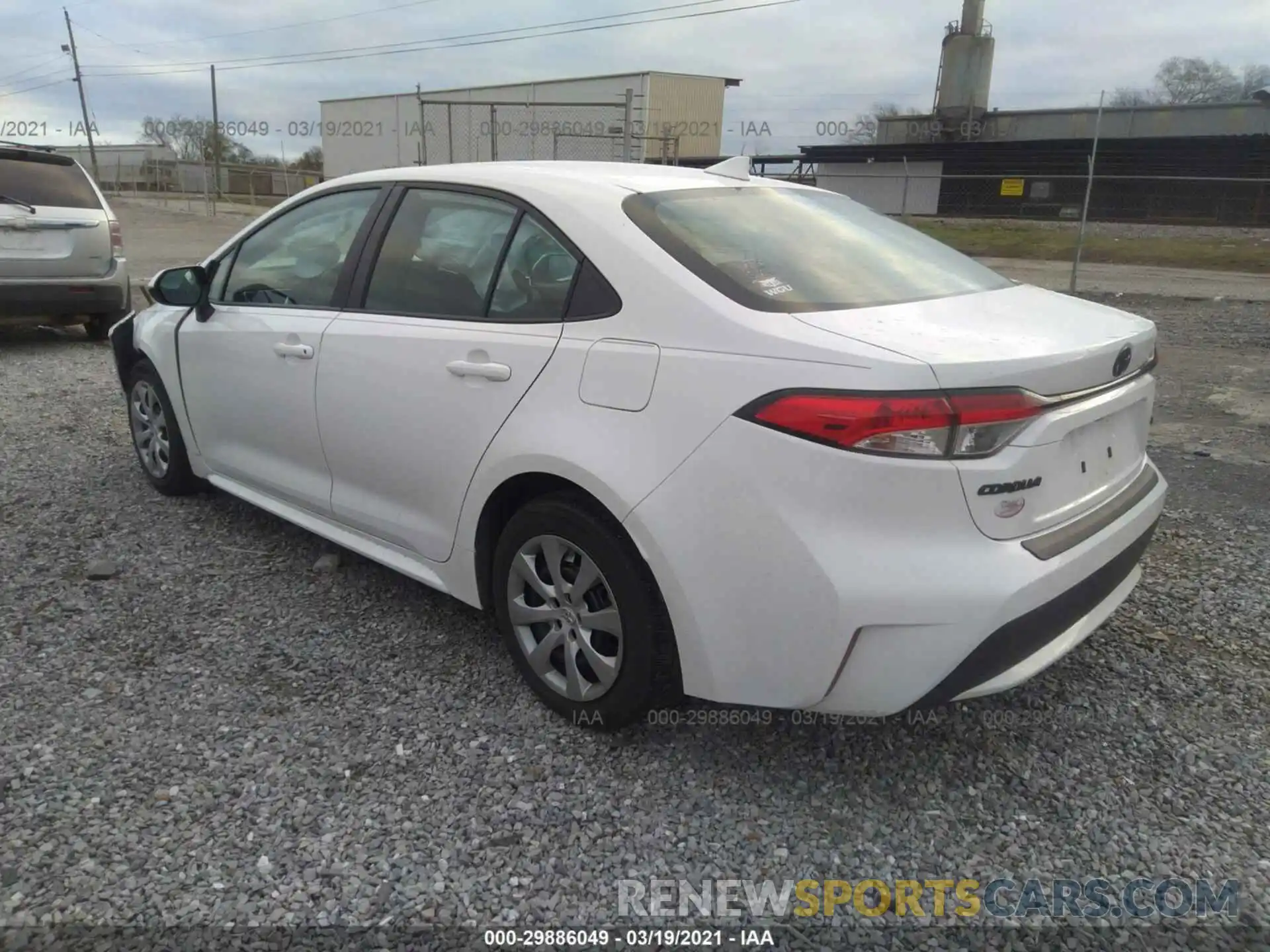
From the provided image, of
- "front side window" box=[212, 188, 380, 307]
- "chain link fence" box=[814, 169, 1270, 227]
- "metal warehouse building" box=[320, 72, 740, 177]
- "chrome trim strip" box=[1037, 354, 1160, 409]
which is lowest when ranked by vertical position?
"chrome trim strip" box=[1037, 354, 1160, 409]

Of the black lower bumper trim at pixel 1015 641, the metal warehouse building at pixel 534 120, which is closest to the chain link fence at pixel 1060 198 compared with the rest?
the metal warehouse building at pixel 534 120

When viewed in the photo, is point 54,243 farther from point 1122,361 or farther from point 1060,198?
point 1060,198

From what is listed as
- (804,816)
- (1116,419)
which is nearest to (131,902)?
(804,816)

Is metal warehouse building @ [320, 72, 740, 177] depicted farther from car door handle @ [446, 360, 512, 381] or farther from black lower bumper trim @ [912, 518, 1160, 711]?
black lower bumper trim @ [912, 518, 1160, 711]

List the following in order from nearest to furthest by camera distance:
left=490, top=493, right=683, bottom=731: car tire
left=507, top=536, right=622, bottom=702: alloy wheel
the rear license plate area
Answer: the rear license plate area < left=490, top=493, right=683, bottom=731: car tire < left=507, top=536, right=622, bottom=702: alloy wheel

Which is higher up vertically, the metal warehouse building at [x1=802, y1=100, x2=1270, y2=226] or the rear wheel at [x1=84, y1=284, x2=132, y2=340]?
the metal warehouse building at [x1=802, y1=100, x2=1270, y2=226]

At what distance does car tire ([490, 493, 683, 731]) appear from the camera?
2500 millimetres

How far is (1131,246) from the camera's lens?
65.2 ft

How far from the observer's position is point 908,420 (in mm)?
2105

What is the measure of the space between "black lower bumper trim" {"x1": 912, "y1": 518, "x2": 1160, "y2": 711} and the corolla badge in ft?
0.79

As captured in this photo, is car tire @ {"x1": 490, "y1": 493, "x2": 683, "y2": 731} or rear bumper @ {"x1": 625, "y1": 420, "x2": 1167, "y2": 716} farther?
car tire @ {"x1": 490, "y1": 493, "x2": 683, "y2": 731}

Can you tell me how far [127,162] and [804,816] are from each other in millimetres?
53757

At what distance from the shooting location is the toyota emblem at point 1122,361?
8.15 feet

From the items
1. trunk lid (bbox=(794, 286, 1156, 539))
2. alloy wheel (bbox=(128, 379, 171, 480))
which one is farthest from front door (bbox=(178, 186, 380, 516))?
trunk lid (bbox=(794, 286, 1156, 539))
